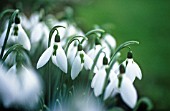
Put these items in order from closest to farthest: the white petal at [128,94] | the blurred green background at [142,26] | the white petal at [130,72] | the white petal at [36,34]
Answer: the white petal at [128,94], the white petal at [130,72], the white petal at [36,34], the blurred green background at [142,26]

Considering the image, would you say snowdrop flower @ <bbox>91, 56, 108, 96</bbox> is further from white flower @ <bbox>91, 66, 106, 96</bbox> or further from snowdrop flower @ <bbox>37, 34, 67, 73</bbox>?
snowdrop flower @ <bbox>37, 34, 67, 73</bbox>

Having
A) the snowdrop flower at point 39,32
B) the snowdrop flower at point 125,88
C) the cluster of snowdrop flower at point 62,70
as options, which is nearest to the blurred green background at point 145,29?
the snowdrop flower at point 39,32

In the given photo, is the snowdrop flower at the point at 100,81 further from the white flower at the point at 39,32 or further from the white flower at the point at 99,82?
the white flower at the point at 39,32

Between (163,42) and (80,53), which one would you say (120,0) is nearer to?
(163,42)

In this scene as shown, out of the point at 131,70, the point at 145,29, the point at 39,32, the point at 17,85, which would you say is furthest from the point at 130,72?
the point at 145,29

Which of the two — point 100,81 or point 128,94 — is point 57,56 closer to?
point 100,81

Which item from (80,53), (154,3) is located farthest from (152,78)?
(154,3)

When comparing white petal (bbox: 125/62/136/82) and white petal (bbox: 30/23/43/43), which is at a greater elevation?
white petal (bbox: 30/23/43/43)

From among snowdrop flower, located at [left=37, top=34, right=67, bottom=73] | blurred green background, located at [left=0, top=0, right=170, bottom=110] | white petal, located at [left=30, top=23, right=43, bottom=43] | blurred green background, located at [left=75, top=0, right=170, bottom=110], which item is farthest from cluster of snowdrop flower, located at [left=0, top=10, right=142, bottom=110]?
blurred green background, located at [left=75, top=0, right=170, bottom=110]
